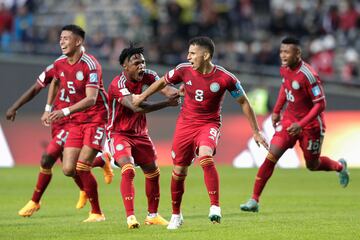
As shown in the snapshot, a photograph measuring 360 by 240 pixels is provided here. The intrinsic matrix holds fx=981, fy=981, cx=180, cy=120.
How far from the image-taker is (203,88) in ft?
38.0

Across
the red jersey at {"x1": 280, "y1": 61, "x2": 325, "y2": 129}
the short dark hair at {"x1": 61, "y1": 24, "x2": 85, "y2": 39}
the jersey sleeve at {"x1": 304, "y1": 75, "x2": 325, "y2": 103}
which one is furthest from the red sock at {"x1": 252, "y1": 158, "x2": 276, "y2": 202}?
the short dark hair at {"x1": 61, "y1": 24, "x2": 85, "y2": 39}

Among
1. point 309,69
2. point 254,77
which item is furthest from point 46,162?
point 254,77

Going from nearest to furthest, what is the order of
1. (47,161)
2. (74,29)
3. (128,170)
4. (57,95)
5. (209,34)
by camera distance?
(128,170) → (74,29) → (57,95) → (47,161) → (209,34)

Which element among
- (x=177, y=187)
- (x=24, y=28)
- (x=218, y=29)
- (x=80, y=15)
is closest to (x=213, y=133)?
(x=177, y=187)

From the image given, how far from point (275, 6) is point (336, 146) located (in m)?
7.66

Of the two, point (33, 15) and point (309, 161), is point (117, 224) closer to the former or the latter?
point (309, 161)

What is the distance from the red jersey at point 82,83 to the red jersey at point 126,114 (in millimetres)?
550

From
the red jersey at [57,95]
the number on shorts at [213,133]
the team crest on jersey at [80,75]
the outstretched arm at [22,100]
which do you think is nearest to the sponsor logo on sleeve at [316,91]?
the number on shorts at [213,133]

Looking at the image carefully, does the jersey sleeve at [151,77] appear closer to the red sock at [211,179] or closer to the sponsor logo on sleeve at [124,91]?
the sponsor logo on sleeve at [124,91]

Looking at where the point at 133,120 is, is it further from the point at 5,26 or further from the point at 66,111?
the point at 5,26

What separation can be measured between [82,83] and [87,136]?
27.3 inches

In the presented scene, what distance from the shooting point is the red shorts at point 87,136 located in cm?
1274

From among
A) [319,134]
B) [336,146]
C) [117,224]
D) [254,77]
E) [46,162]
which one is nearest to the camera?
[117,224]

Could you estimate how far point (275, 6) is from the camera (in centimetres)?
3009
